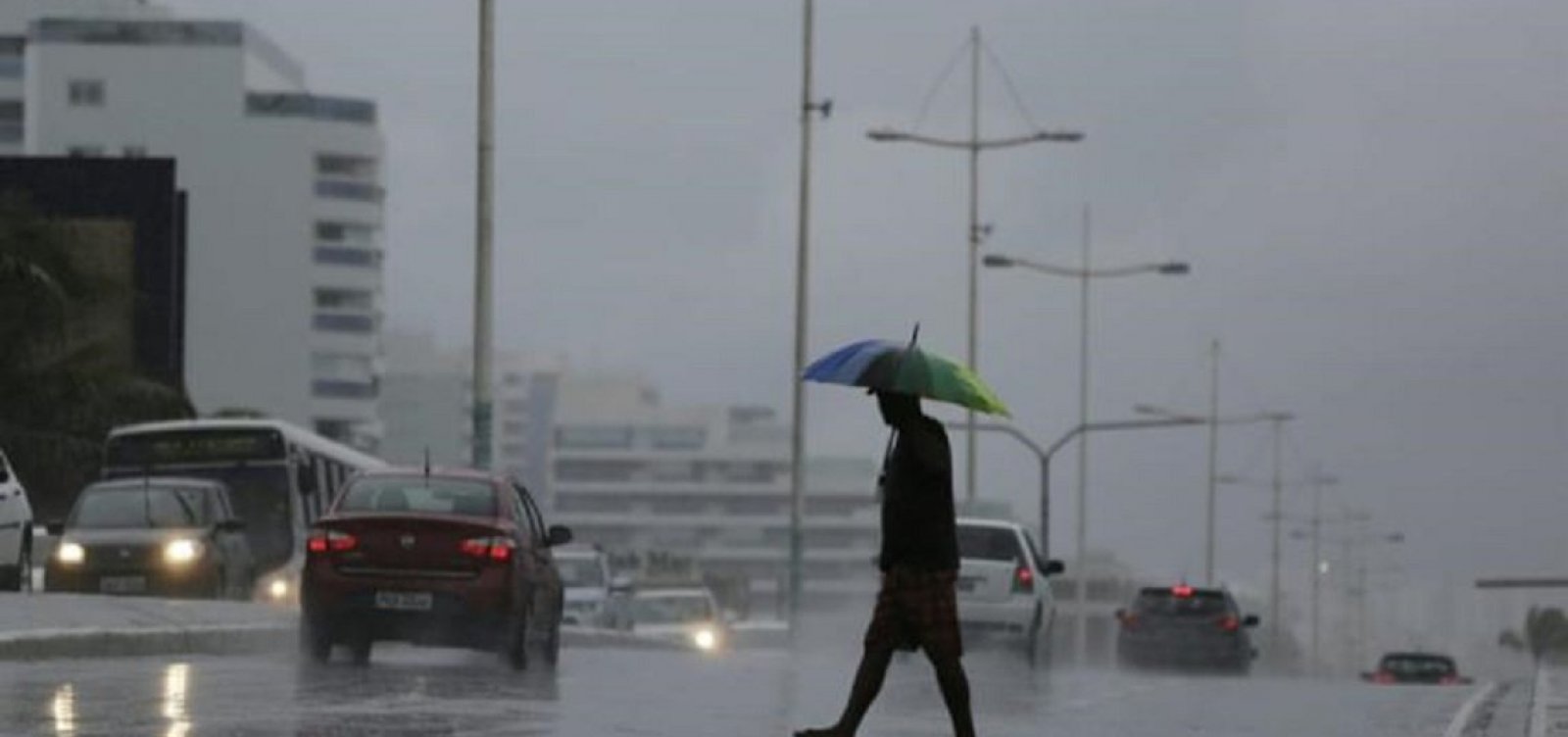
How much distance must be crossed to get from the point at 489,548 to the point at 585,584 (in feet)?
118

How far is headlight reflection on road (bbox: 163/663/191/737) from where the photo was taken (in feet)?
Result: 57.8

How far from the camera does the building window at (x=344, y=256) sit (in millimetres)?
152500

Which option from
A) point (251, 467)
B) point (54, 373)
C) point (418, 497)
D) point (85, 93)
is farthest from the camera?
point (85, 93)

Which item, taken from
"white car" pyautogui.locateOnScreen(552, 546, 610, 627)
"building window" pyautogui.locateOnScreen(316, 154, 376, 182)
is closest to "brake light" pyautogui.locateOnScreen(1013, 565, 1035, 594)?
"white car" pyautogui.locateOnScreen(552, 546, 610, 627)

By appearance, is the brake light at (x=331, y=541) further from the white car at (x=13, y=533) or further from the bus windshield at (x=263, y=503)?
the bus windshield at (x=263, y=503)

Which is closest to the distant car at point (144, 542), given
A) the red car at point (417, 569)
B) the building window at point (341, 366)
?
the red car at point (417, 569)

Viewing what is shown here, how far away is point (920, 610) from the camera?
16.7 meters

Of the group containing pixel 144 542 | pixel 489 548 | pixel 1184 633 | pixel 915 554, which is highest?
pixel 915 554

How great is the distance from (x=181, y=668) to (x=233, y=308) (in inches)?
4886

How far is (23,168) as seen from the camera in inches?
3049

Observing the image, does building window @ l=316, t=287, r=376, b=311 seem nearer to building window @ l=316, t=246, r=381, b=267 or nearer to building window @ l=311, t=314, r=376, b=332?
building window @ l=311, t=314, r=376, b=332

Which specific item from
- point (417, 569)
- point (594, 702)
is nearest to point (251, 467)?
point (417, 569)

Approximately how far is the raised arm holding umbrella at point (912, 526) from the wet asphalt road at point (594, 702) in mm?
2339

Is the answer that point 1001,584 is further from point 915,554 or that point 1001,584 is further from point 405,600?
point 915,554
